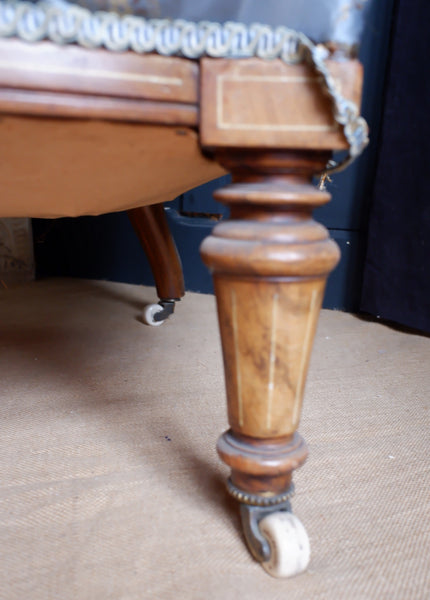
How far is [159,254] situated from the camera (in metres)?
1.01

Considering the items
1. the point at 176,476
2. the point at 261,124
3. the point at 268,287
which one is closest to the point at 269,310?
the point at 268,287

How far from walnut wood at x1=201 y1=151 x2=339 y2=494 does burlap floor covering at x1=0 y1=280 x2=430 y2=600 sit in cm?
10

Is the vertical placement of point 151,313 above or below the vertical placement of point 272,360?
below

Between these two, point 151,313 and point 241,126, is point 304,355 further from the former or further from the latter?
point 151,313

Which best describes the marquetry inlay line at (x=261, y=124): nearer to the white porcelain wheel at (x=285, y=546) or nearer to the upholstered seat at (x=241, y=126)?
the upholstered seat at (x=241, y=126)

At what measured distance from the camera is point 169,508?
46 cm

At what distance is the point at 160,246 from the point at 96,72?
0.70 metres

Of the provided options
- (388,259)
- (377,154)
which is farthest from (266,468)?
(377,154)

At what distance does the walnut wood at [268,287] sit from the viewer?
0.33 metres

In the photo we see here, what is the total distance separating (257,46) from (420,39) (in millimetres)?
893

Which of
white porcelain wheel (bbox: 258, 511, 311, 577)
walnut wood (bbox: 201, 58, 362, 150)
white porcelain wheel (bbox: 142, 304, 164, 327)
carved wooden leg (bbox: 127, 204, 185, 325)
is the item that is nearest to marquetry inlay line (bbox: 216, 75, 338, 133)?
walnut wood (bbox: 201, 58, 362, 150)

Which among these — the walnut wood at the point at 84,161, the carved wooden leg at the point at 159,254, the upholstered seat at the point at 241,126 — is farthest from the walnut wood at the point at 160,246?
the upholstered seat at the point at 241,126

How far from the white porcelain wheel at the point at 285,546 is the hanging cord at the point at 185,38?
28cm

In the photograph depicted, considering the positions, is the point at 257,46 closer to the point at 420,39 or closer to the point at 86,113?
the point at 86,113
